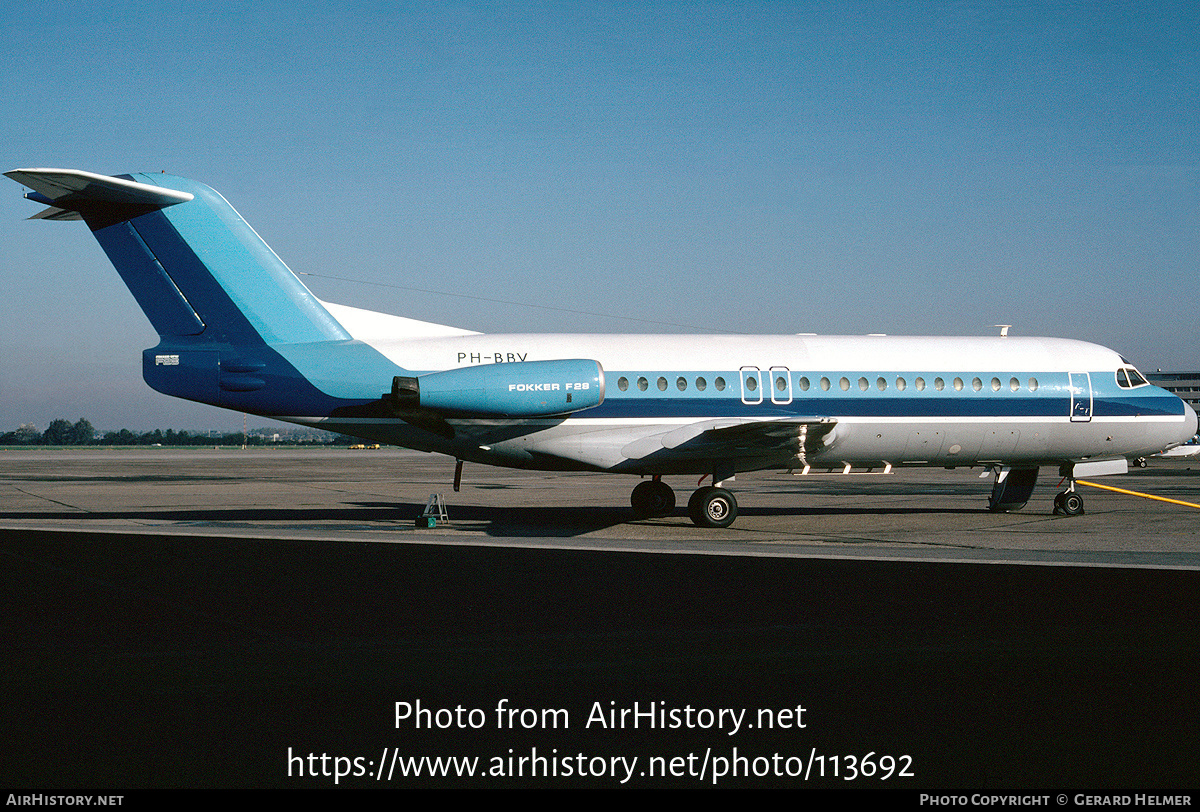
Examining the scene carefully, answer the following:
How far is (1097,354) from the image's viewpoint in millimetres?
21734

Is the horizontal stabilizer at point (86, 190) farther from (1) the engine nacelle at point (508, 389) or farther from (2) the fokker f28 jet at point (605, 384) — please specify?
(1) the engine nacelle at point (508, 389)

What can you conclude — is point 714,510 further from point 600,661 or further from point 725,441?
point 600,661

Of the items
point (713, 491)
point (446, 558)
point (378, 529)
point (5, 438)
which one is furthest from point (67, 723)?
point (5, 438)

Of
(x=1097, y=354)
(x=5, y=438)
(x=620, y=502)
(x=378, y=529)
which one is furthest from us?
(x=5, y=438)

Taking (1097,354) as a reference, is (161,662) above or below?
below

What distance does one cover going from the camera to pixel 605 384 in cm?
1856

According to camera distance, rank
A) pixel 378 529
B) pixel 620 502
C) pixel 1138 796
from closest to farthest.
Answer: pixel 1138 796 < pixel 378 529 < pixel 620 502

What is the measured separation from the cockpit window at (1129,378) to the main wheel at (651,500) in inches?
414

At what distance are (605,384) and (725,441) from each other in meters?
2.55

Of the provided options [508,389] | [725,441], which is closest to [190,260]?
[508,389]

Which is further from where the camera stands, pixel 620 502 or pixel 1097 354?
pixel 620 502

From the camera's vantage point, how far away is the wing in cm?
1788

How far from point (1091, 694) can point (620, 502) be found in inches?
782

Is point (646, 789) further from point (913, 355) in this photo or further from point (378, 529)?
point (913, 355)
